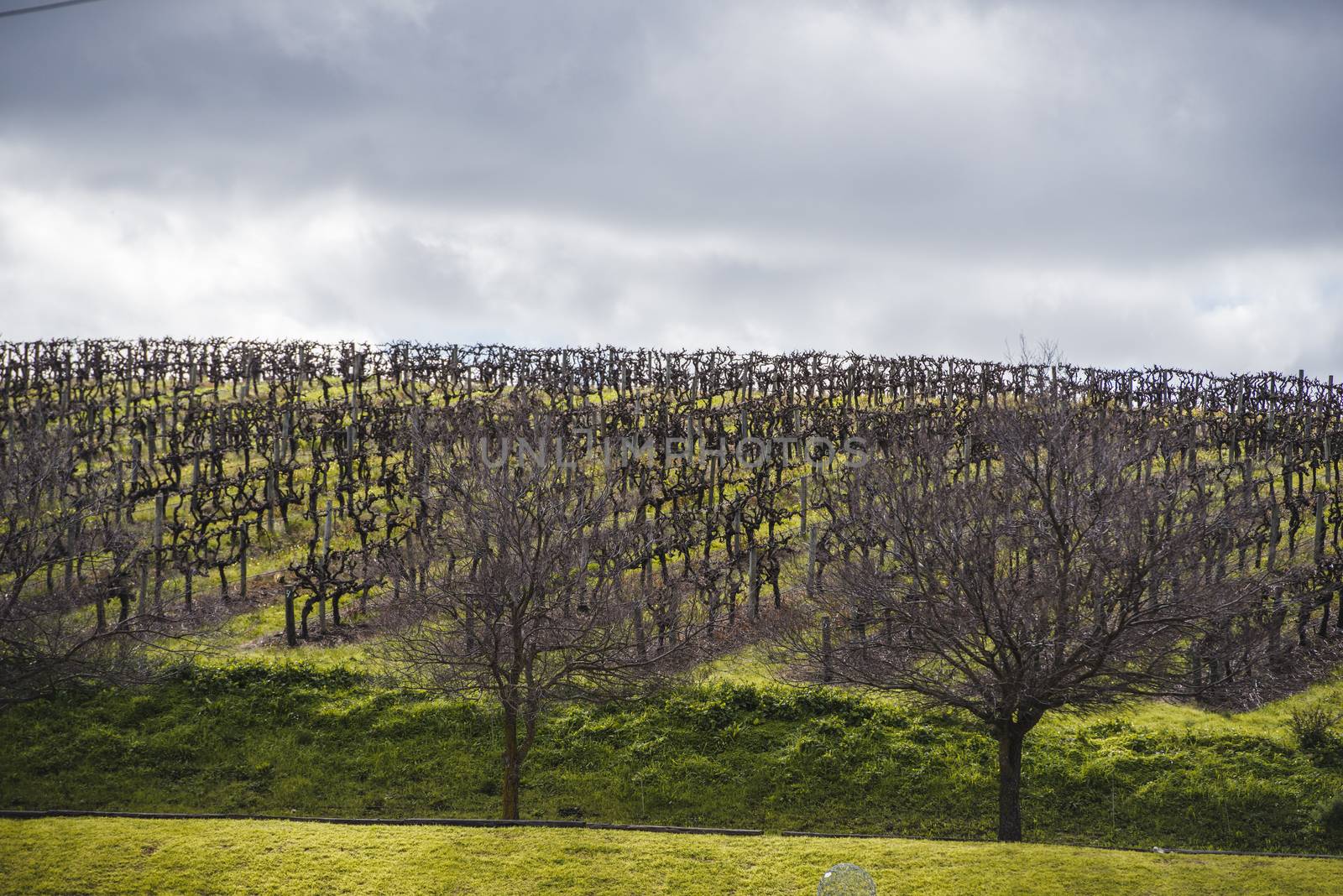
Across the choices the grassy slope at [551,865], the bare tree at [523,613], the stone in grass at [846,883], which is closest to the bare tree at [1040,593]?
the grassy slope at [551,865]

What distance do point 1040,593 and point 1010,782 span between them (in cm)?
339

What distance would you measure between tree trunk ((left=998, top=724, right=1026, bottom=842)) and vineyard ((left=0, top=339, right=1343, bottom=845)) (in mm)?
43

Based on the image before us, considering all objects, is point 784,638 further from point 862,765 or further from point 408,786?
point 408,786

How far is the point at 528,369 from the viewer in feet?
180

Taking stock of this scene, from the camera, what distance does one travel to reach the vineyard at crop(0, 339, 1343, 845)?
17781 millimetres

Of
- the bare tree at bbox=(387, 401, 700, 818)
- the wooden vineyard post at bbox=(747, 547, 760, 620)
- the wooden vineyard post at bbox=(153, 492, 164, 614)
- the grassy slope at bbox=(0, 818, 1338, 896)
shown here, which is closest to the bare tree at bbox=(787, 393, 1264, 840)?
the grassy slope at bbox=(0, 818, 1338, 896)

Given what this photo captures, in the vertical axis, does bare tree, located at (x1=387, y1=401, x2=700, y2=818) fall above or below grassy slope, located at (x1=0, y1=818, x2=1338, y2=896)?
above

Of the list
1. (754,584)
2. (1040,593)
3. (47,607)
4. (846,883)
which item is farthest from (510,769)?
(754,584)

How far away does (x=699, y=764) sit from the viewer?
22500 millimetres

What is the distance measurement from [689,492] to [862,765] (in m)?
14.4

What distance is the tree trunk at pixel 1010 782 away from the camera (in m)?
18.0

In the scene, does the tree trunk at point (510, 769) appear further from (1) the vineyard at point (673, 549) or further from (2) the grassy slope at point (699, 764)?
(2) the grassy slope at point (699, 764)

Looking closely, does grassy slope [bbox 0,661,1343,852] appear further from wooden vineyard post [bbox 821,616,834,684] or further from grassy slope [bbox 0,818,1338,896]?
grassy slope [bbox 0,818,1338,896]

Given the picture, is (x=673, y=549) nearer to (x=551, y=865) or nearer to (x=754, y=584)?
(x=754, y=584)
